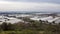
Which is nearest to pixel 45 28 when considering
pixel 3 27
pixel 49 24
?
pixel 49 24

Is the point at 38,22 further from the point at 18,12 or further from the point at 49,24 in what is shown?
the point at 18,12

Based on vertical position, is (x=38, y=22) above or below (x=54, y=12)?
below

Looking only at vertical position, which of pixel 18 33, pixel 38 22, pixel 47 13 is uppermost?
pixel 47 13

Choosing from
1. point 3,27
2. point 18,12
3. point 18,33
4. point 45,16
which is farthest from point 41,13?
point 3,27

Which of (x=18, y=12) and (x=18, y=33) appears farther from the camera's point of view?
(x=18, y=12)

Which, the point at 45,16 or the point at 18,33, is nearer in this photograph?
the point at 18,33

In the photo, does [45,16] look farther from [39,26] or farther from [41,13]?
[39,26]
